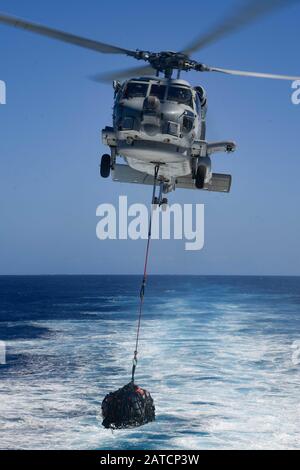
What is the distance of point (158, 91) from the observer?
49.2ft

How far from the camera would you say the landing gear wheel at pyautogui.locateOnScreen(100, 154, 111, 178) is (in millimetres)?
16406

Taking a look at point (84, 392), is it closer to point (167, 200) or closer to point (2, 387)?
point (2, 387)

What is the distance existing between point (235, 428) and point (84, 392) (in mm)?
7937

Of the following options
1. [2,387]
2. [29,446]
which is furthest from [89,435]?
[2,387]

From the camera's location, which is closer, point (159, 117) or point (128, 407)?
point (159, 117)

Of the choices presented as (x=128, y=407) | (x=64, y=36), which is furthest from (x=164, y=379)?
(x=64, y=36)

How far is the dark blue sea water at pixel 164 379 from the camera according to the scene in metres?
22.9

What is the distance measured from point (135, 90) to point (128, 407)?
1089 cm

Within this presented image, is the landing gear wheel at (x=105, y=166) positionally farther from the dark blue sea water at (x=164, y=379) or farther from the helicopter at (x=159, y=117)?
the dark blue sea water at (x=164, y=379)

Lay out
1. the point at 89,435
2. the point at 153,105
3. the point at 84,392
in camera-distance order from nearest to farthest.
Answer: the point at 153,105 < the point at 89,435 < the point at 84,392

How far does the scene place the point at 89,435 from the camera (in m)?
22.6

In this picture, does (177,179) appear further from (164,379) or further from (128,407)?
(164,379)

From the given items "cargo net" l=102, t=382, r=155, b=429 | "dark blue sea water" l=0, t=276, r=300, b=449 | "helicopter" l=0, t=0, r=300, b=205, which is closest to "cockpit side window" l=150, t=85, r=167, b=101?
"helicopter" l=0, t=0, r=300, b=205

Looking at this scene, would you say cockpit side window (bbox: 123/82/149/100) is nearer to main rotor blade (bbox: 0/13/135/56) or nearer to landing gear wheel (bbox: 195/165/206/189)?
main rotor blade (bbox: 0/13/135/56)
